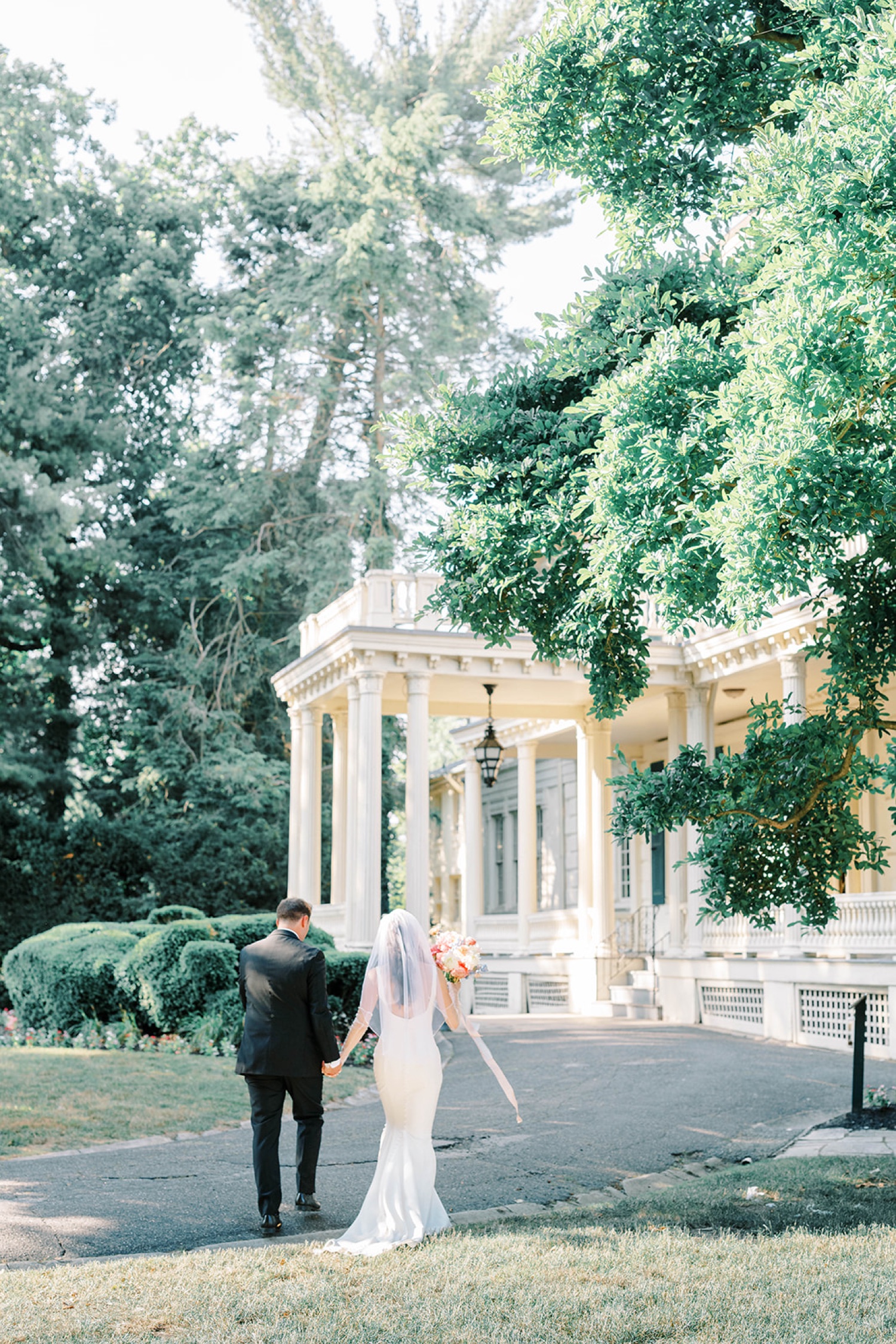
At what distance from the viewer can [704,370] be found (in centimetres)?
732

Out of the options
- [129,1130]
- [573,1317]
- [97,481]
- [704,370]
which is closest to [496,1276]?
[573,1317]

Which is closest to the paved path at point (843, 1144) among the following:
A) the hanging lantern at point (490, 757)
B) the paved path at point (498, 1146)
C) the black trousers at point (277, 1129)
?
the paved path at point (498, 1146)

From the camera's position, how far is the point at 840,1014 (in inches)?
679

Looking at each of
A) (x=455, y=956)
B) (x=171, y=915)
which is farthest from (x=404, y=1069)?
(x=171, y=915)

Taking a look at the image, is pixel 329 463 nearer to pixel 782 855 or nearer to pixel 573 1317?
pixel 782 855

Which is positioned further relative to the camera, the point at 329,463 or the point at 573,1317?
the point at 329,463

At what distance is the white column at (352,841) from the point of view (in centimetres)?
1978

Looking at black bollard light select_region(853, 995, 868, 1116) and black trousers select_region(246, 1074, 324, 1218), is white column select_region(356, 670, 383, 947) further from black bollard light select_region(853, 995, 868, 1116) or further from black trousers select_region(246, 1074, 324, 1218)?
black trousers select_region(246, 1074, 324, 1218)

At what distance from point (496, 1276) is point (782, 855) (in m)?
4.01

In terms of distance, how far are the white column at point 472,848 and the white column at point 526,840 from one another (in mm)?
1058

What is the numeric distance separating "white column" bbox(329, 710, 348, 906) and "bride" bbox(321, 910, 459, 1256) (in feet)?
50.5

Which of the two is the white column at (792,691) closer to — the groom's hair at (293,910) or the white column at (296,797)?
the white column at (296,797)

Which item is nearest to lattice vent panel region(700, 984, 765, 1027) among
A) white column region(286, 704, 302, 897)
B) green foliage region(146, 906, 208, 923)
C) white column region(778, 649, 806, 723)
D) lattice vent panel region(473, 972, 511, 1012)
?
white column region(778, 649, 806, 723)

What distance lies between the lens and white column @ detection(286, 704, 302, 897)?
78.0ft
